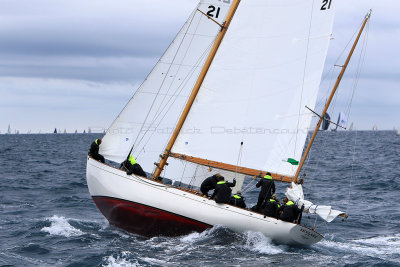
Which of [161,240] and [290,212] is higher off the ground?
[290,212]

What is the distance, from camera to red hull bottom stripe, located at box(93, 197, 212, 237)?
19047mm

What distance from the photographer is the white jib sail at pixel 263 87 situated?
821 inches

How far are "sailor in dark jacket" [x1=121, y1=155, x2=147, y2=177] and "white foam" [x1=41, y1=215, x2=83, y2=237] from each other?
8.59 ft

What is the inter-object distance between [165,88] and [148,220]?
477 centimetres

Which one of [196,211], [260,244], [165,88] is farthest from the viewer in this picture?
[165,88]

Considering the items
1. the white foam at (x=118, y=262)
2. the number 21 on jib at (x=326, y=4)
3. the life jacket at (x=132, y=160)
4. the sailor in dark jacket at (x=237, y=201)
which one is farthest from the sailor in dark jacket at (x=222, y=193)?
the number 21 on jib at (x=326, y=4)

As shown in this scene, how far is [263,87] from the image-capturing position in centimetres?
2109

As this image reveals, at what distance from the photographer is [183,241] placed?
61.3ft

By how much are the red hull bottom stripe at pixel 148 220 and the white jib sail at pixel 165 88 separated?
2075 mm

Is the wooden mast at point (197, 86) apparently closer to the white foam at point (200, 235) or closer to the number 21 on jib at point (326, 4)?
the white foam at point (200, 235)

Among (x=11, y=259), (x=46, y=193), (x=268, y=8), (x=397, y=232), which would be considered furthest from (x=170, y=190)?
(x=46, y=193)

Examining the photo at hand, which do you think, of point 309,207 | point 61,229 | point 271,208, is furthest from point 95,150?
point 309,207

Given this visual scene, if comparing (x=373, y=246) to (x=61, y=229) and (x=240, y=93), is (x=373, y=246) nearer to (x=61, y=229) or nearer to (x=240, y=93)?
(x=240, y=93)

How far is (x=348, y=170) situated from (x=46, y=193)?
24.9 metres
